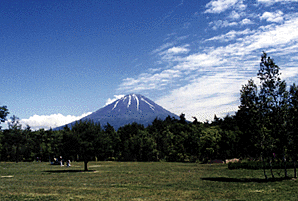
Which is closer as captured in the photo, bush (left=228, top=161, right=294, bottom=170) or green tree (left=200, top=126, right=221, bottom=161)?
bush (left=228, top=161, right=294, bottom=170)

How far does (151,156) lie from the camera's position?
9706cm

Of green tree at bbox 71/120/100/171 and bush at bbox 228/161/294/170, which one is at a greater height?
green tree at bbox 71/120/100/171

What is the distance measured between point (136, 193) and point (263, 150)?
17447mm

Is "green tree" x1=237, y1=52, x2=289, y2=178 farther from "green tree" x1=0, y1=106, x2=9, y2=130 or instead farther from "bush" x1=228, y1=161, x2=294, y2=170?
"green tree" x1=0, y1=106, x2=9, y2=130

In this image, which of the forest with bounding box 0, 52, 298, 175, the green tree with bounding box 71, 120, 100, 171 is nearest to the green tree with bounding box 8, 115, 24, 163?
the forest with bounding box 0, 52, 298, 175

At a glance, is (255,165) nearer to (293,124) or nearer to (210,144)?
(293,124)

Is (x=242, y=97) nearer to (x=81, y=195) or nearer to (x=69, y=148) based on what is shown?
(x=81, y=195)

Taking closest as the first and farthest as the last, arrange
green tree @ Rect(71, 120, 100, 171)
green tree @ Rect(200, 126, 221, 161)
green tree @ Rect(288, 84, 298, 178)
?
1. green tree @ Rect(288, 84, 298, 178)
2. green tree @ Rect(71, 120, 100, 171)
3. green tree @ Rect(200, 126, 221, 161)

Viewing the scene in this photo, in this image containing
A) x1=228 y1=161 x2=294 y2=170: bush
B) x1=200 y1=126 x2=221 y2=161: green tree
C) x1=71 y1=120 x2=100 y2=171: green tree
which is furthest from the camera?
x1=200 y1=126 x2=221 y2=161: green tree

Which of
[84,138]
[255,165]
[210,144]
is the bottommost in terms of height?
[255,165]

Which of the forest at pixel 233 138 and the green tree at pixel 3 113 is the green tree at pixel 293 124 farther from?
the green tree at pixel 3 113

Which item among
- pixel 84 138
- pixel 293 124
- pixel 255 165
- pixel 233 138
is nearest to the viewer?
pixel 293 124

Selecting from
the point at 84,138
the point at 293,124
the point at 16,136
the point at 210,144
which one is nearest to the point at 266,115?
the point at 293,124

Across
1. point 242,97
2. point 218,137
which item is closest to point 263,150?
point 242,97
